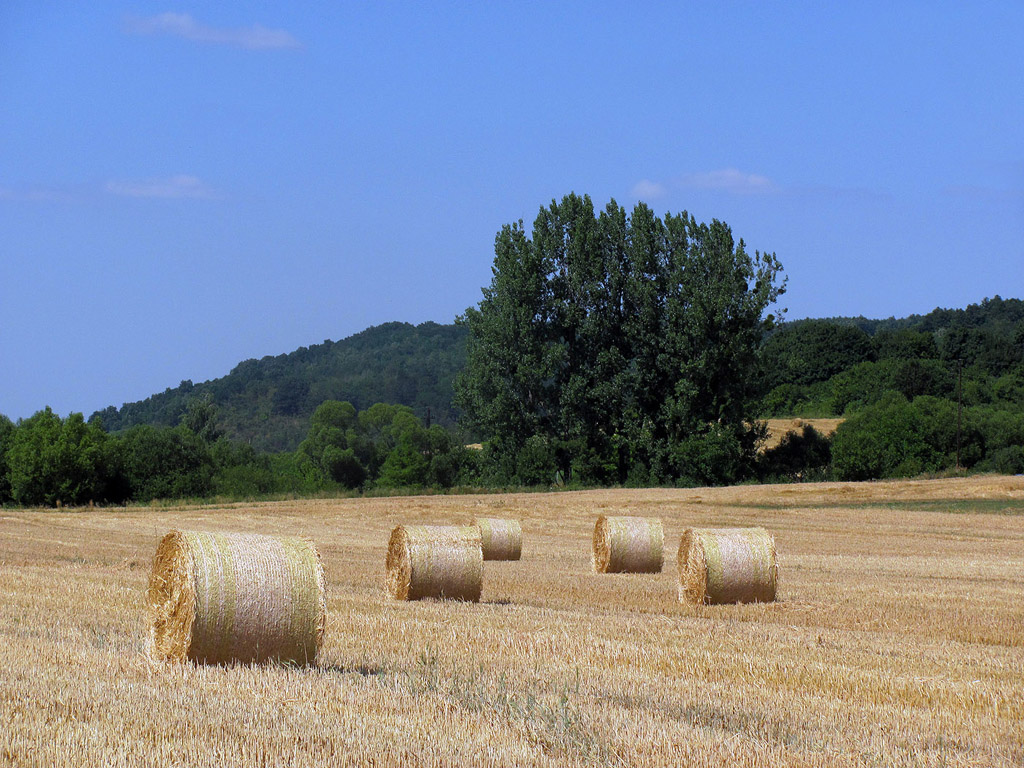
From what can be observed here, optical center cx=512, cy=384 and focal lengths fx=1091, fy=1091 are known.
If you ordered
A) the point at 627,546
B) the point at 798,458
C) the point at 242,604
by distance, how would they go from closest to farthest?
the point at 242,604, the point at 627,546, the point at 798,458

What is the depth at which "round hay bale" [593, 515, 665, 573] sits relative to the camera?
635 inches

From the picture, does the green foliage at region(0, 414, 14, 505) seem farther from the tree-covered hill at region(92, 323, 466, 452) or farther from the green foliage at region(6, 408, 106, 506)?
the tree-covered hill at region(92, 323, 466, 452)

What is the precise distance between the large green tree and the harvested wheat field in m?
27.1

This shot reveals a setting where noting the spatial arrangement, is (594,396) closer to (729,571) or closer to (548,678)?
(729,571)

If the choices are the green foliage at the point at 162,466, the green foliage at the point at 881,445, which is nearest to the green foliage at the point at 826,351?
the green foliage at the point at 881,445

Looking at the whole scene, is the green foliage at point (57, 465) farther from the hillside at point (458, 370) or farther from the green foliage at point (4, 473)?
the hillside at point (458, 370)

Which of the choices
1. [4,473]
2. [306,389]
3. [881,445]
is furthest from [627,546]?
[306,389]

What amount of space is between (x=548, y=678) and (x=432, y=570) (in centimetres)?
512

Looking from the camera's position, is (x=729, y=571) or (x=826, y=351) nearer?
(x=729, y=571)

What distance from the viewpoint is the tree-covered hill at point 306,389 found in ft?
424

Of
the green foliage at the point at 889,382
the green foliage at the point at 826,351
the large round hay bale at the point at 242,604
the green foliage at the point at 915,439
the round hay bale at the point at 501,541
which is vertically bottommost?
the round hay bale at the point at 501,541

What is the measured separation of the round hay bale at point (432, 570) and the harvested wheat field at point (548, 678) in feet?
1.42

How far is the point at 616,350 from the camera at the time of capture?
145ft

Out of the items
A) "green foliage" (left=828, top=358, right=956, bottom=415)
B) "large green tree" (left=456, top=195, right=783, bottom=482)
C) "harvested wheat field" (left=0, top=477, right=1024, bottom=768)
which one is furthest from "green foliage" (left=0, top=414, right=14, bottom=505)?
"green foliage" (left=828, top=358, right=956, bottom=415)
